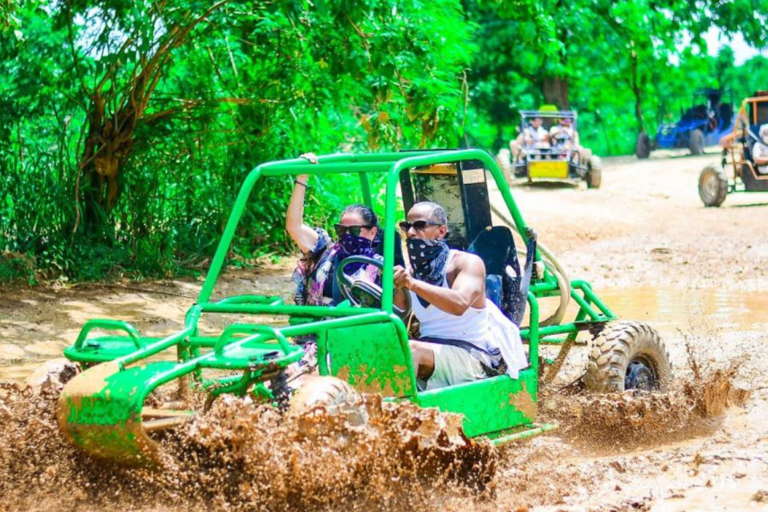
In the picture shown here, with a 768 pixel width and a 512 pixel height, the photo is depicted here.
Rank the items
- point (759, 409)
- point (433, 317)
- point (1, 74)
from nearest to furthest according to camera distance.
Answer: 1. point (433, 317)
2. point (759, 409)
3. point (1, 74)

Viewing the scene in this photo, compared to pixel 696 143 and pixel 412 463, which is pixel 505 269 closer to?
pixel 412 463

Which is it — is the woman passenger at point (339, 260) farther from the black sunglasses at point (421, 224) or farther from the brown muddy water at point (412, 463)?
the brown muddy water at point (412, 463)

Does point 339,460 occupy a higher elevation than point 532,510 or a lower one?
higher

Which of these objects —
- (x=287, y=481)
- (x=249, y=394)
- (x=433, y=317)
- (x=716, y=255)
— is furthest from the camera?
(x=716, y=255)

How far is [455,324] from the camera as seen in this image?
18.3ft

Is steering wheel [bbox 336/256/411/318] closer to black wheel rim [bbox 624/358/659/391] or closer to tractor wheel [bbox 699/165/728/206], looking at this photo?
black wheel rim [bbox 624/358/659/391]

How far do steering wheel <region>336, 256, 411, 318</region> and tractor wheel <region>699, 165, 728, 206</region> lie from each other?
52.8 feet

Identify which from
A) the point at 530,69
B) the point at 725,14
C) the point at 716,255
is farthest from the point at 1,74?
the point at 725,14

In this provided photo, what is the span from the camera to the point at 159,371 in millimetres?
4414

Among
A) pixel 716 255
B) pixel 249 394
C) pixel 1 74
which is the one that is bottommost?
pixel 716 255

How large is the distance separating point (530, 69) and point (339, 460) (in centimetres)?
2768

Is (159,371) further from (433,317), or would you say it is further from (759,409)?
(759,409)

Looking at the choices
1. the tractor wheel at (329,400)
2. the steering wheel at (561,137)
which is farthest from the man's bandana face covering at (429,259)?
the steering wheel at (561,137)

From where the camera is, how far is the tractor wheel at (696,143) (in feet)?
109
